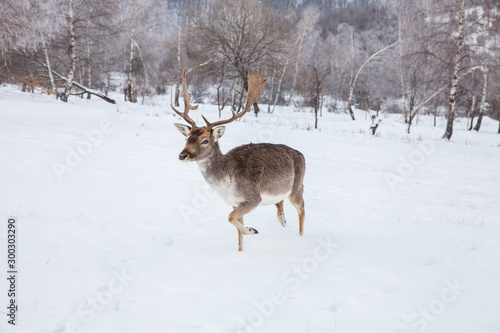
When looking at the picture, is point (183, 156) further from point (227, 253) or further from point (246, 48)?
point (246, 48)

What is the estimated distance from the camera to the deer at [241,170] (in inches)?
147

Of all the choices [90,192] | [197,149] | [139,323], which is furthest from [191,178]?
[139,323]

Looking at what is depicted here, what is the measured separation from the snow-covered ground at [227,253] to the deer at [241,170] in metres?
0.68

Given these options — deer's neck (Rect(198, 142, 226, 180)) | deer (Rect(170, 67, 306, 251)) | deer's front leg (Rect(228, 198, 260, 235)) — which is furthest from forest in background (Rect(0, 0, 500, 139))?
deer's front leg (Rect(228, 198, 260, 235))

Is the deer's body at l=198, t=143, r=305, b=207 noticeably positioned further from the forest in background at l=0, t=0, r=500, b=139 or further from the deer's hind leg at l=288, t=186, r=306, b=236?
the forest in background at l=0, t=0, r=500, b=139

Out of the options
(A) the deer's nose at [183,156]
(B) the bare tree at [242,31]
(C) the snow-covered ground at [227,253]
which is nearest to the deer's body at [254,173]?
(A) the deer's nose at [183,156]

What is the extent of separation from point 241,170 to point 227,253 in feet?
3.58

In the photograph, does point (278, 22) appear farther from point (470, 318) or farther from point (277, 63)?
point (470, 318)

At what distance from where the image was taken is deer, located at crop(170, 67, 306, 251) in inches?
147

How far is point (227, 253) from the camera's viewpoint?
3.97m

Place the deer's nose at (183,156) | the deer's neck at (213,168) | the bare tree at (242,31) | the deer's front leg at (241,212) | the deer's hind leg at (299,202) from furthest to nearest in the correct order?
the bare tree at (242,31)
the deer's hind leg at (299,202)
the deer's neck at (213,168)
the deer's front leg at (241,212)
the deer's nose at (183,156)

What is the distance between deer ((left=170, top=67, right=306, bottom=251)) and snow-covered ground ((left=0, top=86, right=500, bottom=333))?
0.68 m

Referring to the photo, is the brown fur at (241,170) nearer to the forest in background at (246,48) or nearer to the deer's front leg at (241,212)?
the deer's front leg at (241,212)

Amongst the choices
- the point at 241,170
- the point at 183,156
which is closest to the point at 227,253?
Answer: the point at 241,170
